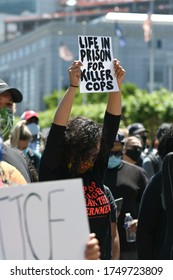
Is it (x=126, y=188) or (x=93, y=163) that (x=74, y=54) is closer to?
(x=126, y=188)

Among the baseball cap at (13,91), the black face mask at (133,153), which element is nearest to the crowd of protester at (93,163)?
the baseball cap at (13,91)

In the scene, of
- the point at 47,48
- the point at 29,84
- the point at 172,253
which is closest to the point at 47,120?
the point at 47,48

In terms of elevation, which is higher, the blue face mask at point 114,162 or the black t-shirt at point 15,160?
the black t-shirt at point 15,160

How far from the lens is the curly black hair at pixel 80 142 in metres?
4.34

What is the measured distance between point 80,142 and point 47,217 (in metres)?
1.40

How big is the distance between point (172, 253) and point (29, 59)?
96.9m

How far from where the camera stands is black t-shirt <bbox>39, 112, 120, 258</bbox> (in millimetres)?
4266

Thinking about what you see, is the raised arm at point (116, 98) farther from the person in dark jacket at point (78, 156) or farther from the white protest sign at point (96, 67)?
the person in dark jacket at point (78, 156)

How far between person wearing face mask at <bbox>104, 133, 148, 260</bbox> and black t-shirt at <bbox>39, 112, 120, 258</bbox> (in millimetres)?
2274

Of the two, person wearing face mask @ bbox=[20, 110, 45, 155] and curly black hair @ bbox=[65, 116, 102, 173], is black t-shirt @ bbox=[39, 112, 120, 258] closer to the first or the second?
curly black hair @ bbox=[65, 116, 102, 173]

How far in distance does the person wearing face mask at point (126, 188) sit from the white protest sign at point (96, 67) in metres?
2.28

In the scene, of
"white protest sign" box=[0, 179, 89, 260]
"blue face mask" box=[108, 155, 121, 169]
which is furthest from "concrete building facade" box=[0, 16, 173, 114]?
"white protest sign" box=[0, 179, 89, 260]
